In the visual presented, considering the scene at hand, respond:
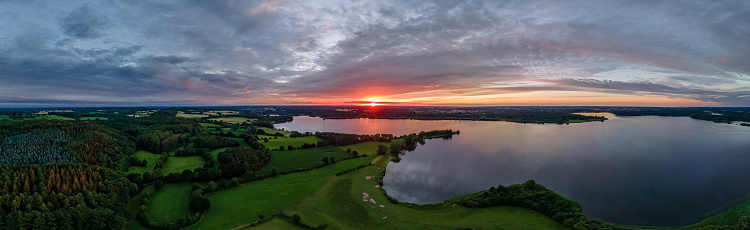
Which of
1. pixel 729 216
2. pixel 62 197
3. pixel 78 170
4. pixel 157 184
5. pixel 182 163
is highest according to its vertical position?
pixel 78 170

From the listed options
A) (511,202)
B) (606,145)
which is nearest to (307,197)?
(511,202)

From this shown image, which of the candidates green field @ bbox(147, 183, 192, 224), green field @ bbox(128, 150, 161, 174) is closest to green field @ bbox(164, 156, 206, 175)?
green field @ bbox(128, 150, 161, 174)

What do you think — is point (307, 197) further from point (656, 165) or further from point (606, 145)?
point (606, 145)

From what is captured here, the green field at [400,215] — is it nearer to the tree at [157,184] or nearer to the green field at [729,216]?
the green field at [729,216]

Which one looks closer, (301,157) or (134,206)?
(134,206)

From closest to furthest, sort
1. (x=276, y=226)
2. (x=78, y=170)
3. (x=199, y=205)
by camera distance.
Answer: (x=276, y=226)
(x=199, y=205)
(x=78, y=170)

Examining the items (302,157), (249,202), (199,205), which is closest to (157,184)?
(199,205)

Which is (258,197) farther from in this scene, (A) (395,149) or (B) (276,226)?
(A) (395,149)
